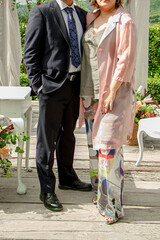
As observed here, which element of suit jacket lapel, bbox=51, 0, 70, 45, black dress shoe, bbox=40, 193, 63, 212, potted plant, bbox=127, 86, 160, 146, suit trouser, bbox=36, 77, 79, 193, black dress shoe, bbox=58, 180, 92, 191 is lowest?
black dress shoe, bbox=58, 180, 92, 191

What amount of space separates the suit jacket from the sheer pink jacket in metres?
0.32

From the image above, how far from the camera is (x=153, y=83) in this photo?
8891 millimetres

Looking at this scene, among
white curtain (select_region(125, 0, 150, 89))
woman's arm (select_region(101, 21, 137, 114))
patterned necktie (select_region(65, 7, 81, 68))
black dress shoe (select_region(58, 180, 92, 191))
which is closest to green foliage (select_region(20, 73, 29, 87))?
white curtain (select_region(125, 0, 150, 89))

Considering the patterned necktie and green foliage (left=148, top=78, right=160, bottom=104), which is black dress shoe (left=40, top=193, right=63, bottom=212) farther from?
green foliage (left=148, top=78, right=160, bottom=104)

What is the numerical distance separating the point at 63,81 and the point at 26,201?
44.2 inches

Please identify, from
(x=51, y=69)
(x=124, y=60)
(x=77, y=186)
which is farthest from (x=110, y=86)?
(x=77, y=186)

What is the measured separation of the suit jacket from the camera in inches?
108

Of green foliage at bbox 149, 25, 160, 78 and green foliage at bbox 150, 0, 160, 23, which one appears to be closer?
green foliage at bbox 149, 25, 160, 78

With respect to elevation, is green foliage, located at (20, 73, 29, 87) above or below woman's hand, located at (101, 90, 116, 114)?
below

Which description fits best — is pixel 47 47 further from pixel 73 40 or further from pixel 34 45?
pixel 73 40

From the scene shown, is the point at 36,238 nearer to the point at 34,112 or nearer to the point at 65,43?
the point at 65,43

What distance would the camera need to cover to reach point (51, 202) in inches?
116

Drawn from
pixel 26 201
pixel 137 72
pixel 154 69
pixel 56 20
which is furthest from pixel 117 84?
pixel 154 69

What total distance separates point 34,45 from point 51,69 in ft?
0.74
